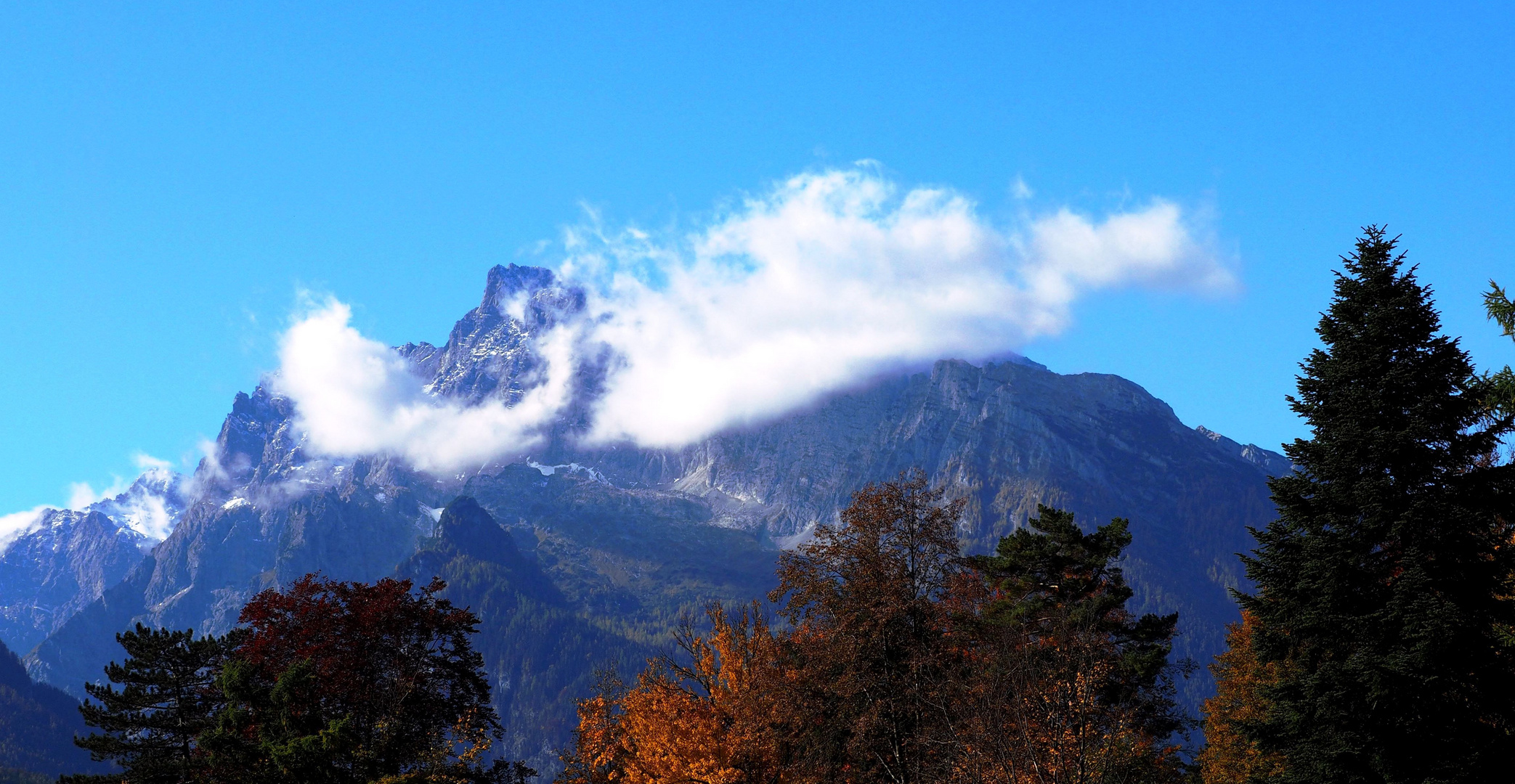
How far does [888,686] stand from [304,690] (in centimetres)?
2299

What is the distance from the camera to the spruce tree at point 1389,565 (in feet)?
103

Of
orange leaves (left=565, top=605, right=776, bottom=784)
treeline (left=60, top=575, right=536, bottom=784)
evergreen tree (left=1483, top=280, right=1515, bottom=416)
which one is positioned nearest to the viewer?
evergreen tree (left=1483, top=280, right=1515, bottom=416)

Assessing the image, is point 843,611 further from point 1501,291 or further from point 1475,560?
point 1501,291

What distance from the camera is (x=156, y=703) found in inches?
2021

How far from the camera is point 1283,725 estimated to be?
34.7 m

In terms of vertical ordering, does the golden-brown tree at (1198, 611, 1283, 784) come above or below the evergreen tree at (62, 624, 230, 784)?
above

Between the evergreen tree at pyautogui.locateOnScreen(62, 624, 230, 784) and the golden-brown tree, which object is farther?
the golden-brown tree

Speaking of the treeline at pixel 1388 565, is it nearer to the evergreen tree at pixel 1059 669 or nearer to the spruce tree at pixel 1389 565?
the spruce tree at pixel 1389 565

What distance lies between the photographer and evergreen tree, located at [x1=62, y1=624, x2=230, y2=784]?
49.8m

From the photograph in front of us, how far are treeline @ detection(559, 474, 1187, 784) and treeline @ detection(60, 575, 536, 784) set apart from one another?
8.48 m

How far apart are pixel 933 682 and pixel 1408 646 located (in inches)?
517

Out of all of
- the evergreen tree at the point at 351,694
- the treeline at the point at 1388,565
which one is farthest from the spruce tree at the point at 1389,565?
the evergreen tree at the point at 351,694

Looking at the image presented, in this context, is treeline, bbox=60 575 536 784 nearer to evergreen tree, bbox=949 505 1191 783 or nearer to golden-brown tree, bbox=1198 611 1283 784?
evergreen tree, bbox=949 505 1191 783

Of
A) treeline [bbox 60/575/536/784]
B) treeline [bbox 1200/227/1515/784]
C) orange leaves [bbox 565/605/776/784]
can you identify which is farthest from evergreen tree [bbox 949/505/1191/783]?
treeline [bbox 60/575/536/784]
